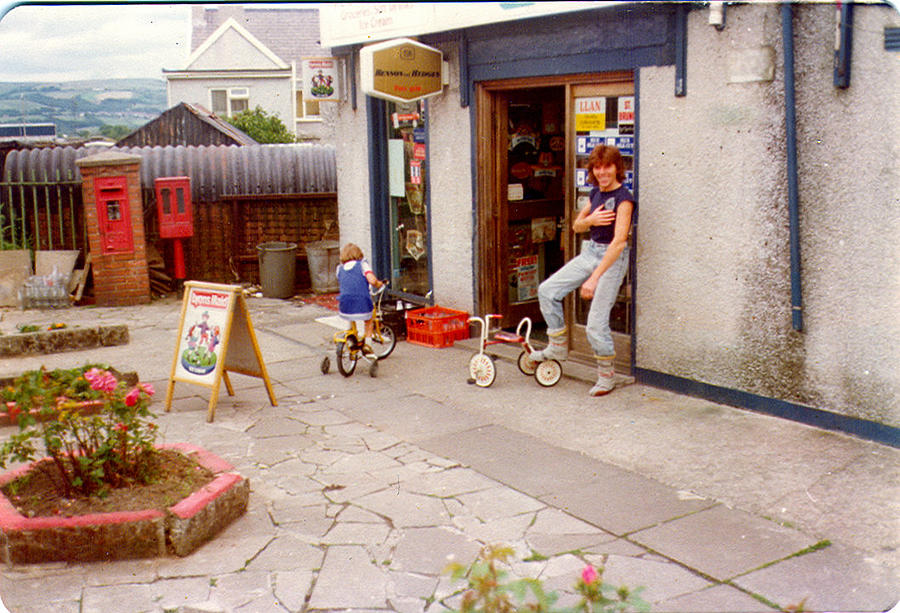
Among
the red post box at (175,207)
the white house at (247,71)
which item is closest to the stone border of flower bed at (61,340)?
the red post box at (175,207)

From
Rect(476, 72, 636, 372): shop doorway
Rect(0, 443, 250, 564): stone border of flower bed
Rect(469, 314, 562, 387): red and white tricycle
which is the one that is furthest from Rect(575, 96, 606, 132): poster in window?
Rect(0, 443, 250, 564): stone border of flower bed

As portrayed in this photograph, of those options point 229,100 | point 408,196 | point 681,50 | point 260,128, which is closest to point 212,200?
point 408,196

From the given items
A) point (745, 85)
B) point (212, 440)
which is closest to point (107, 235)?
point (212, 440)

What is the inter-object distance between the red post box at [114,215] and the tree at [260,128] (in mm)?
17894

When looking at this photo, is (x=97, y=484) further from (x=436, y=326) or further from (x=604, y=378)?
(x=436, y=326)

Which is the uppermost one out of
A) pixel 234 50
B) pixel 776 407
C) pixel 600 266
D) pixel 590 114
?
pixel 234 50

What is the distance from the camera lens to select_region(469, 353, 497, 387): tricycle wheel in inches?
297

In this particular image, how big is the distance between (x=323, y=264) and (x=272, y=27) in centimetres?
2811

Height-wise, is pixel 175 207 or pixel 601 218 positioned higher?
pixel 175 207

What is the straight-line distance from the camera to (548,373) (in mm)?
7484

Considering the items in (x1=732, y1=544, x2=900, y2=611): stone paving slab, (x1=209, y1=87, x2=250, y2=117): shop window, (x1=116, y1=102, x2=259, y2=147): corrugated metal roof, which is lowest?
(x1=732, y1=544, x2=900, y2=611): stone paving slab

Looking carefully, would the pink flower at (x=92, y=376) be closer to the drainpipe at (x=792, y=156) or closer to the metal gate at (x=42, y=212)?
the drainpipe at (x=792, y=156)

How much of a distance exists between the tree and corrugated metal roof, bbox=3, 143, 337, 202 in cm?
1612

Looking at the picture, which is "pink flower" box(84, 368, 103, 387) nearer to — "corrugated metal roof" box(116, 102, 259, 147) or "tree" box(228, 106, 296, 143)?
"corrugated metal roof" box(116, 102, 259, 147)
